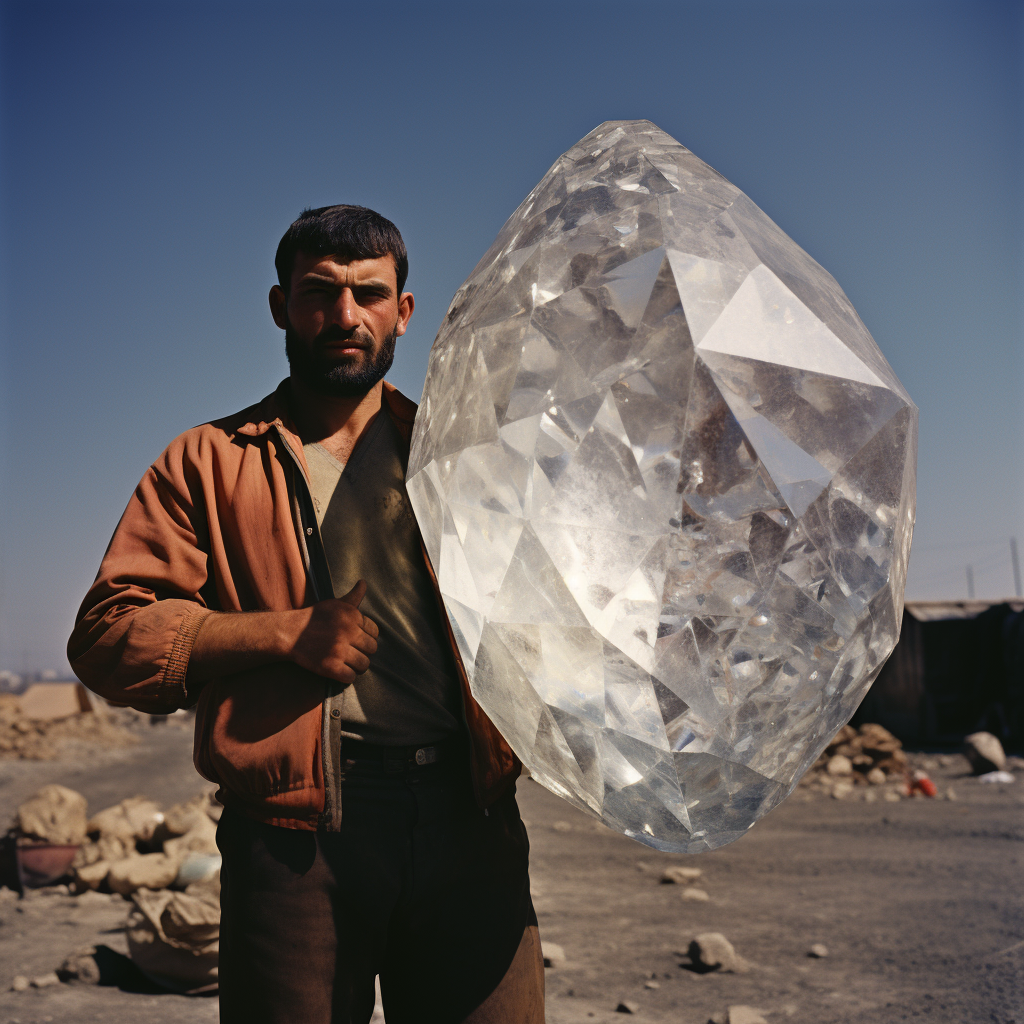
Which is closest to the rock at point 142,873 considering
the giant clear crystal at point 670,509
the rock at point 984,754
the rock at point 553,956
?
the rock at point 553,956

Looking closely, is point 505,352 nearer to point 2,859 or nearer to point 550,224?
point 550,224

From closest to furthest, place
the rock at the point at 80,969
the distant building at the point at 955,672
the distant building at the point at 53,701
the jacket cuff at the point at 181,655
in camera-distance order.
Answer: the jacket cuff at the point at 181,655, the rock at the point at 80,969, the distant building at the point at 955,672, the distant building at the point at 53,701

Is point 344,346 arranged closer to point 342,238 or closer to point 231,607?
point 342,238

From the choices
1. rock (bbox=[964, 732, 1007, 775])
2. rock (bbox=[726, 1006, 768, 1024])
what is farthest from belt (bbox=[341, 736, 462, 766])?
rock (bbox=[964, 732, 1007, 775])

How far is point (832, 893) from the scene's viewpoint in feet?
14.6

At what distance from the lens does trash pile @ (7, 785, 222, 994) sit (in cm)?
324

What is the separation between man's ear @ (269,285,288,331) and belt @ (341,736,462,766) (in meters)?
0.75

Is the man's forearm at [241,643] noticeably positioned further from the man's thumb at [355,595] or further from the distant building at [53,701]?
the distant building at [53,701]

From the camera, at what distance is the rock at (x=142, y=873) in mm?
4289

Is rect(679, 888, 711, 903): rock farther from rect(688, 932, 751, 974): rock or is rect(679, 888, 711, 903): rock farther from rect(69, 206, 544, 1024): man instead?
rect(69, 206, 544, 1024): man

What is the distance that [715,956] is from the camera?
3.49 meters

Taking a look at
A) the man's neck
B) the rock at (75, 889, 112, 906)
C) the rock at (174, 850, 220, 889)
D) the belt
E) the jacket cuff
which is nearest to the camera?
the jacket cuff

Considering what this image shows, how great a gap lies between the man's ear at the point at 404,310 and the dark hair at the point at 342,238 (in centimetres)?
3

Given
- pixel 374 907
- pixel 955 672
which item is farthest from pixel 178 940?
pixel 955 672
